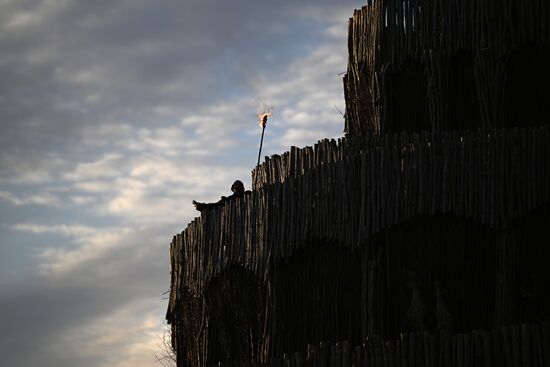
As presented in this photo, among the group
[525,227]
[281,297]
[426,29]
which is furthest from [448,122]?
[281,297]

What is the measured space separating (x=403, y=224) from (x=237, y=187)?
376 cm

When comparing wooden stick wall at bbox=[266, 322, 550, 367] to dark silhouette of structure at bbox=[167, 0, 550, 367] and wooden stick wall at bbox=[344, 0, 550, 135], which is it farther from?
wooden stick wall at bbox=[344, 0, 550, 135]

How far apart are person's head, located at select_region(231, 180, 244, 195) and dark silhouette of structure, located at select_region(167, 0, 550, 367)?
1.16 feet

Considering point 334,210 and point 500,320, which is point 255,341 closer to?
point 334,210

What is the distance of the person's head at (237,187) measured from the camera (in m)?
18.6

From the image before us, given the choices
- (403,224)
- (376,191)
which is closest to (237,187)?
(376,191)

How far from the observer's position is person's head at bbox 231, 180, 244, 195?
61.1 ft

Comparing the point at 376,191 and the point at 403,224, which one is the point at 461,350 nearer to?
the point at 403,224

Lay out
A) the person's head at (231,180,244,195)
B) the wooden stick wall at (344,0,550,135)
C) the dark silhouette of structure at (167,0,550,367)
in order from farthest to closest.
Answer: the person's head at (231,180,244,195), the wooden stick wall at (344,0,550,135), the dark silhouette of structure at (167,0,550,367)

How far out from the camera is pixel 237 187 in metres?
18.7

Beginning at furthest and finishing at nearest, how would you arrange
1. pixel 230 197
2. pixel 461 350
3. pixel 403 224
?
pixel 230 197 → pixel 403 224 → pixel 461 350

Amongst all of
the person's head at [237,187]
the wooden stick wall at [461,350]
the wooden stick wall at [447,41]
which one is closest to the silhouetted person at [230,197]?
the person's head at [237,187]

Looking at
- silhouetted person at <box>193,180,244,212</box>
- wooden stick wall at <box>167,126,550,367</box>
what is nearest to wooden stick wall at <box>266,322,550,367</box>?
wooden stick wall at <box>167,126,550,367</box>

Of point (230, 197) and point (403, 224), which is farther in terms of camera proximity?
point (230, 197)
